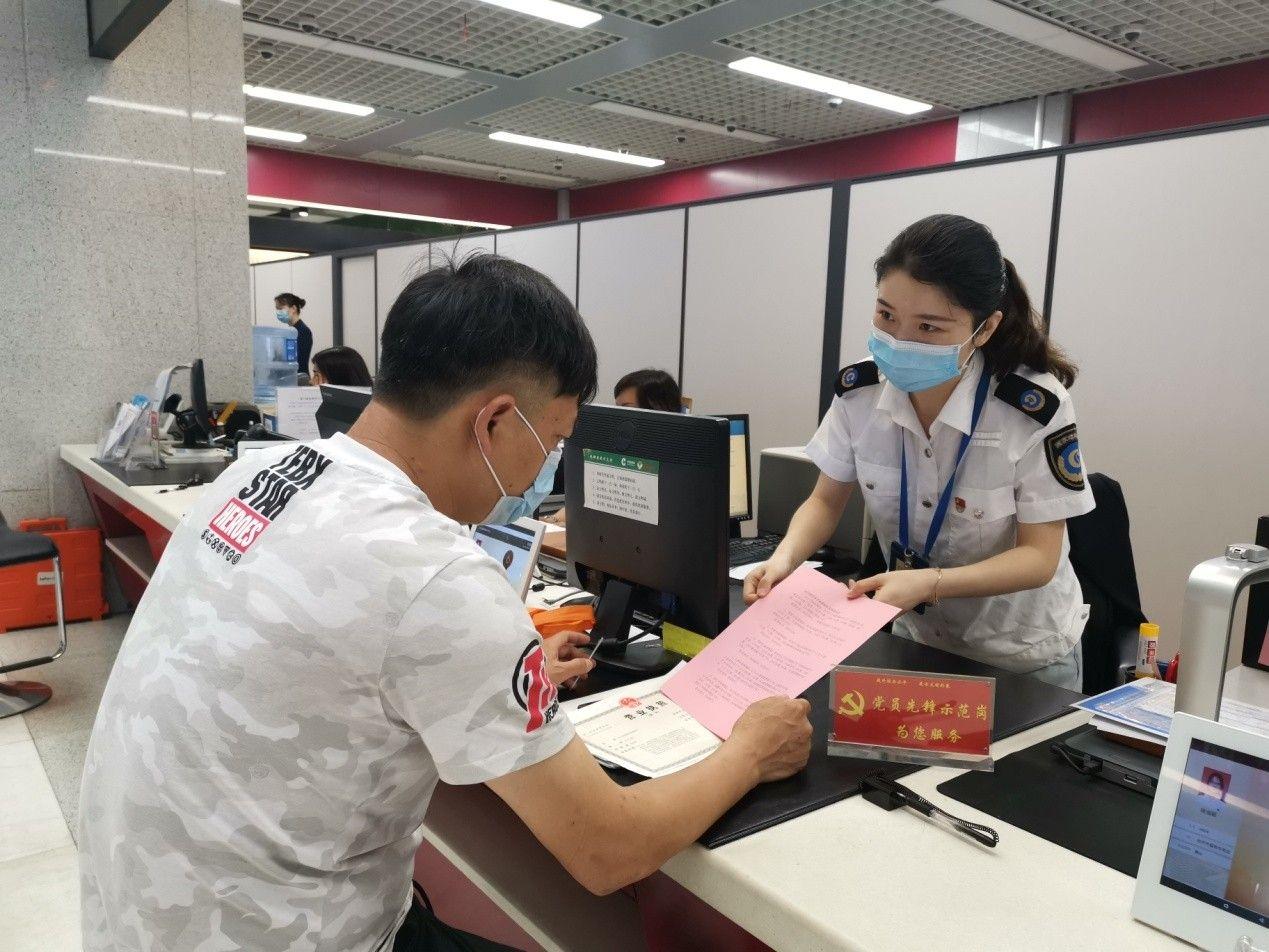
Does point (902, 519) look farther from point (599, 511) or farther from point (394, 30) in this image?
point (394, 30)

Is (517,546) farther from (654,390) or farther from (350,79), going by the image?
(350,79)

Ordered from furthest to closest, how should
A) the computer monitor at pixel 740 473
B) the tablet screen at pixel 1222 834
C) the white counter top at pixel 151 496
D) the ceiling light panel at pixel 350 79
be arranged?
the ceiling light panel at pixel 350 79, the computer monitor at pixel 740 473, the white counter top at pixel 151 496, the tablet screen at pixel 1222 834

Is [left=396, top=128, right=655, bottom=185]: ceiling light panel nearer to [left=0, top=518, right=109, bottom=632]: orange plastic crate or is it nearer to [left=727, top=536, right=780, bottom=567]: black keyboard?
[left=0, top=518, right=109, bottom=632]: orange plastic crate

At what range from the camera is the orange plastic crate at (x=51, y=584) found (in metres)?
3.79

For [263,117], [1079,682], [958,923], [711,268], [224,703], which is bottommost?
[1079,682]

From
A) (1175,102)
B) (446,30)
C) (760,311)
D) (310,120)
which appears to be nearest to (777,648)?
(760,311)

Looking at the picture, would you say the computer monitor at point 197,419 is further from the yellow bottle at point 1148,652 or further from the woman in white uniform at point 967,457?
the yellow bottle at point 1148,652

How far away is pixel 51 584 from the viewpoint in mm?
3824

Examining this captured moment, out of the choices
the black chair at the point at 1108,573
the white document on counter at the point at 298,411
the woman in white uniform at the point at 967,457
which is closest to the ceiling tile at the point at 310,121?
the white document on counter at the point at 298,411

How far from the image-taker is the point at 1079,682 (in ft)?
5.70

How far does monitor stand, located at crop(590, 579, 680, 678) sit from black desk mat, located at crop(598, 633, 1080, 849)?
0.84 feet

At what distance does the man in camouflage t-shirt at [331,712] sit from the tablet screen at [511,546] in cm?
67

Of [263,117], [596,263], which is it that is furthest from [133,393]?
[263,117]

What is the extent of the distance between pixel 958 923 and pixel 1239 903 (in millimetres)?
232
